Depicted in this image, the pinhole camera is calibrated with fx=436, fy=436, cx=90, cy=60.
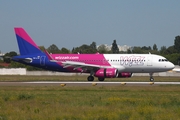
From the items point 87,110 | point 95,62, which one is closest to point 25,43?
point 95,62

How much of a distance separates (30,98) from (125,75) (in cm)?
3021

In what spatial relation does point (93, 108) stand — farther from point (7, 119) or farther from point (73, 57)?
point (73, 57)

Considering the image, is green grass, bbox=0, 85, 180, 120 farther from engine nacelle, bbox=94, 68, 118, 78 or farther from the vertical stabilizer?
the vertical stabilizer

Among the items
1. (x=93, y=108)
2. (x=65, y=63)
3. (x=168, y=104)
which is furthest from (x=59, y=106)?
(x=65, y=63)

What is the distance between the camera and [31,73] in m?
87.1

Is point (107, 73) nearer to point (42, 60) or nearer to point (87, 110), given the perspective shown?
point (42, 60)

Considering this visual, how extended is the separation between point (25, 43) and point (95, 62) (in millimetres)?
9863

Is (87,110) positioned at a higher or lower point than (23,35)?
lower

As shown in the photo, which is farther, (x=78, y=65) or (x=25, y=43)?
(x=25, y=43)

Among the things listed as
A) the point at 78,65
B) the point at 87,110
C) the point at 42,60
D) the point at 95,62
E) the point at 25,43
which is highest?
the point at 25,43

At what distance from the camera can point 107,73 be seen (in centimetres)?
5228

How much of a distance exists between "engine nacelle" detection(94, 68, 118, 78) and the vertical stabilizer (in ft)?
31.8

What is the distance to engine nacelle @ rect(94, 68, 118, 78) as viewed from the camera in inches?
2058

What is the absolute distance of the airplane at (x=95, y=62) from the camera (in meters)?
54.2
